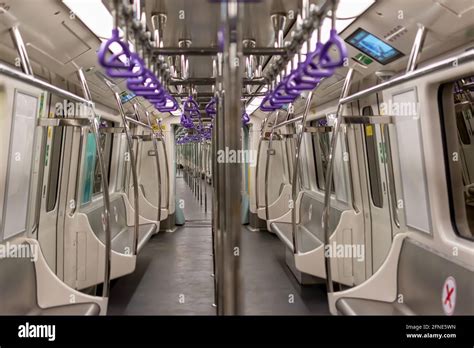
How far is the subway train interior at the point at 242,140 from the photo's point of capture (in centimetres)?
183

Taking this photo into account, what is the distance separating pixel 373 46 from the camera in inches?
127

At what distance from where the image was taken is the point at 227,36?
127cm

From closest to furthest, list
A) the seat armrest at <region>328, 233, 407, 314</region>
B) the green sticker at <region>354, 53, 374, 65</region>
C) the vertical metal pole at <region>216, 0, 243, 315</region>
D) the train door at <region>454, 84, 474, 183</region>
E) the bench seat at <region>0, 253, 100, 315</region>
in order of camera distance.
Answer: the vertical metal pole at <region>216, 0, 243, 315</region> < the bench seat at <region>0, 253, 100, 315</region> < the seat armrest at <region>328, 233, 407, 314</region> < the green sticker at <region>354, 53, 374, 65</region> < the train door at <region>454, 84, 474, 183</region>

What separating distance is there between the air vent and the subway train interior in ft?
0.04

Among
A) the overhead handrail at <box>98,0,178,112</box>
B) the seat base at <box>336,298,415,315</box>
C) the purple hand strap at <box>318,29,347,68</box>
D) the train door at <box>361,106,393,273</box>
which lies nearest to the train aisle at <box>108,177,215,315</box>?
the seat base at <box>336,298,415,315</box>

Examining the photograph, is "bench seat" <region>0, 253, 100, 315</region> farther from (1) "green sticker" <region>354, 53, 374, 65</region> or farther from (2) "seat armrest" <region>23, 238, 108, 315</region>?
(1) "green sticker" <region>354, 53, 374, 65</region>

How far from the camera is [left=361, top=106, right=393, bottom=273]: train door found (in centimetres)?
384

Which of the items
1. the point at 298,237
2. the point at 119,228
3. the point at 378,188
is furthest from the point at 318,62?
the point at 119,228

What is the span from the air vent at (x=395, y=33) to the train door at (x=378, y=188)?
40.0 inches

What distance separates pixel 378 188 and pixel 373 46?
5.56 ft

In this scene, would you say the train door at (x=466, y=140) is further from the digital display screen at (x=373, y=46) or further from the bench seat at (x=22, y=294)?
the bench seat at (x=22, y=294)

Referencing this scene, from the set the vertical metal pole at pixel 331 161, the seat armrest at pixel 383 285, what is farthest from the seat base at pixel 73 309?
the seat armrest at pixel 383 285

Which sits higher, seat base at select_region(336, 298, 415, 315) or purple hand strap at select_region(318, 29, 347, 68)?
purple hand strap at select_region(318, 29, 347, 68)

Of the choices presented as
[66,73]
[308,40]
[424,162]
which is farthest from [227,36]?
[66,73]
